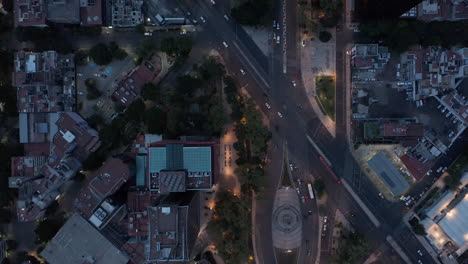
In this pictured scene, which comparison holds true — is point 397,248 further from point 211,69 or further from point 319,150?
point 211,69

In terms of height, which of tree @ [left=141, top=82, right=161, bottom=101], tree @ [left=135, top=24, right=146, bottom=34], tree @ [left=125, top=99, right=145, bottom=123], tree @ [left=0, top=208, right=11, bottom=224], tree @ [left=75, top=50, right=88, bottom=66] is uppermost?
tree @ [left=135, top=24, right=146, bottom=34]

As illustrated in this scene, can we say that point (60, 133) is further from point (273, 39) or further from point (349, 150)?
point (349, 150)

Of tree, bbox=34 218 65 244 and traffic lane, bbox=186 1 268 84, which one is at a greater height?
traffic lane, bbox=186 1 268 84

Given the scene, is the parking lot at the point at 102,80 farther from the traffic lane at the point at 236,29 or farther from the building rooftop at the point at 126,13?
the traffic lane at the point at 236,29

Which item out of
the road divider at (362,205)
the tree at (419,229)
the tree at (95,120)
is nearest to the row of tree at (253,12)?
the tree at (95,120)

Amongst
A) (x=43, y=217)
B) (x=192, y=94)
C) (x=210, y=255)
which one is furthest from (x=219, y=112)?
(x=43, y=217)

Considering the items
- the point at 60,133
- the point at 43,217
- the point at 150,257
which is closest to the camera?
the point at 150,257

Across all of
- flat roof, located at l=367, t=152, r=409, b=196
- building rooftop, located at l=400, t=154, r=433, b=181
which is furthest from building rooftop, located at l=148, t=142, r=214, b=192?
building rooftop, located at l=400, t=154, r=433, b=181

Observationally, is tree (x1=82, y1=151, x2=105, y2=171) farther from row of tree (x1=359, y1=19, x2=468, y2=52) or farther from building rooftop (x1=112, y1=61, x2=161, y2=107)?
row of tree (x1=359, y1=19, x2=468, y2=52)
